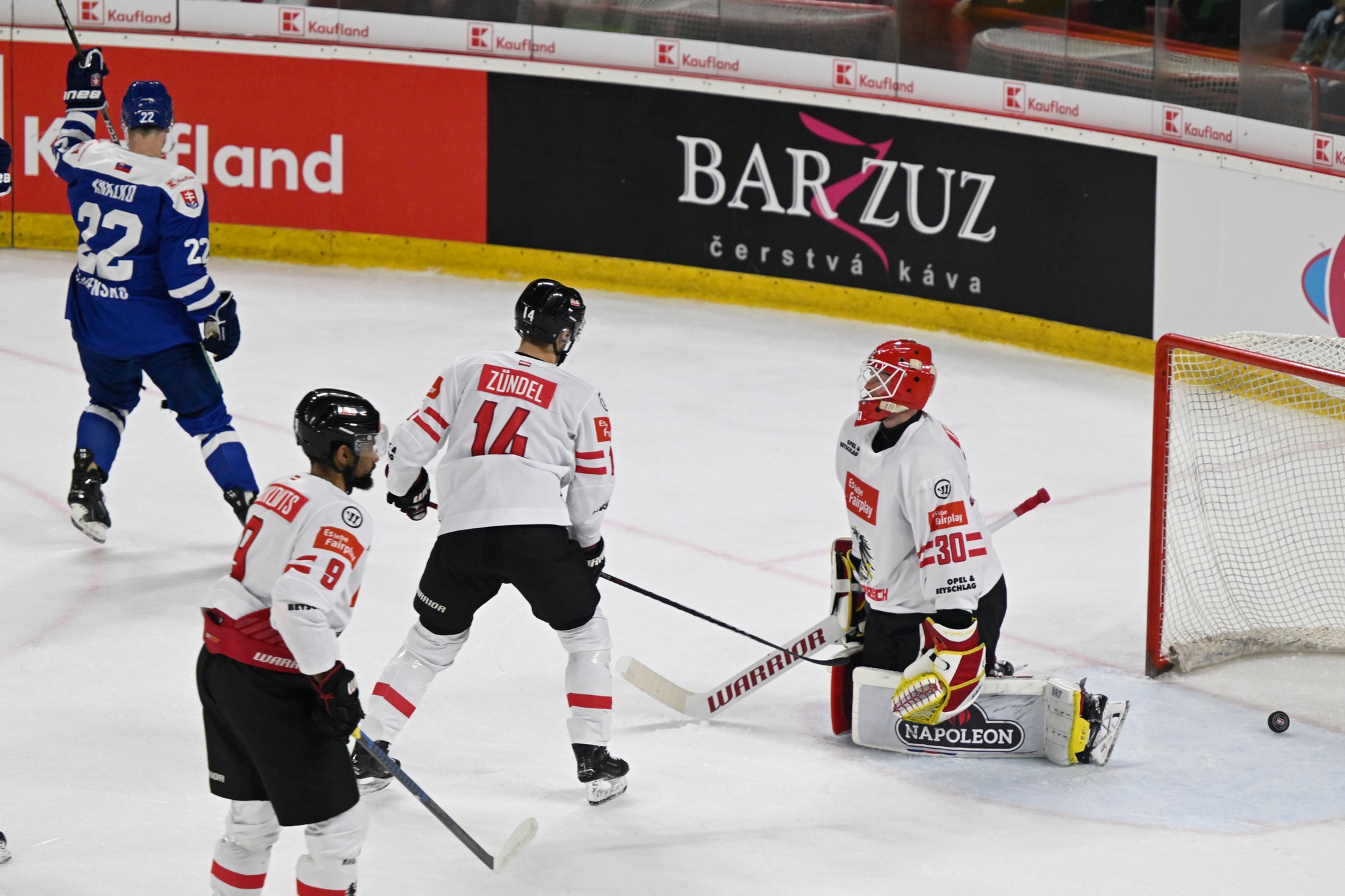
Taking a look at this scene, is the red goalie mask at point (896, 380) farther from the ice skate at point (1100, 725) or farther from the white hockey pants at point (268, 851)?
the white hockey pants at point (268, 851)

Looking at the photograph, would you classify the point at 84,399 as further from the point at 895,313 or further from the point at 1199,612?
the point at 1199,612

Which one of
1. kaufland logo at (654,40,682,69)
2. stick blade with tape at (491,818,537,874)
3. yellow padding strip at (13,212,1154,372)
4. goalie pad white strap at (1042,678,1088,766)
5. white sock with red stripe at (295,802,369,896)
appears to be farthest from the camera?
kaufland logo at (654,40,682,69)

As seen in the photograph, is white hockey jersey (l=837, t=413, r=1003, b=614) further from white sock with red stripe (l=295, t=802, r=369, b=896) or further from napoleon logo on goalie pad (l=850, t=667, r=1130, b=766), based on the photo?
white sock with red stripe (l=295, t=802, r=369, b=896)

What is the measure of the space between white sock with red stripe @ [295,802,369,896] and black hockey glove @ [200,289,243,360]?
2669mm

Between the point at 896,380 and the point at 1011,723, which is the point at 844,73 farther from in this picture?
the point at 1011,723

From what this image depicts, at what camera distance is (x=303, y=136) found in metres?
9.91

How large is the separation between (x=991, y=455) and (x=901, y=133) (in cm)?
215

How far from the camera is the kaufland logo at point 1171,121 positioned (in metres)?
8.18

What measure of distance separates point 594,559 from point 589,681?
0.28 m

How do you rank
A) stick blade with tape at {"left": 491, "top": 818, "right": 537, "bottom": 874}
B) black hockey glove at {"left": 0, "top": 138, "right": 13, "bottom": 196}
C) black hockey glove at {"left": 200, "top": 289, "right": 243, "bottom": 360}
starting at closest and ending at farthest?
stick blade with tape at {"left": 491, "top": 818, "right": 537, "bottom": 874}, black hockey glove at {"left": 0, "top": 138, "right": 13, "bottom": 196}, black hockey glove at {"left": 200, "top": 289, "right": 243, "bottom": 360}

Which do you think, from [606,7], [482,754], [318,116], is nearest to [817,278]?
[606,7]

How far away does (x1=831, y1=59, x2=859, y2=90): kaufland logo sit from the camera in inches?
356

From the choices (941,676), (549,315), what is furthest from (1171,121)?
(549,315)

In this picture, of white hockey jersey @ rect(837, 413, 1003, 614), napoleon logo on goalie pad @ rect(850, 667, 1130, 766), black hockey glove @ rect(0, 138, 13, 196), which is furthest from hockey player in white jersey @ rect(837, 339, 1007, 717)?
black hockey glove @ rect(0, 138, 13, 196)
